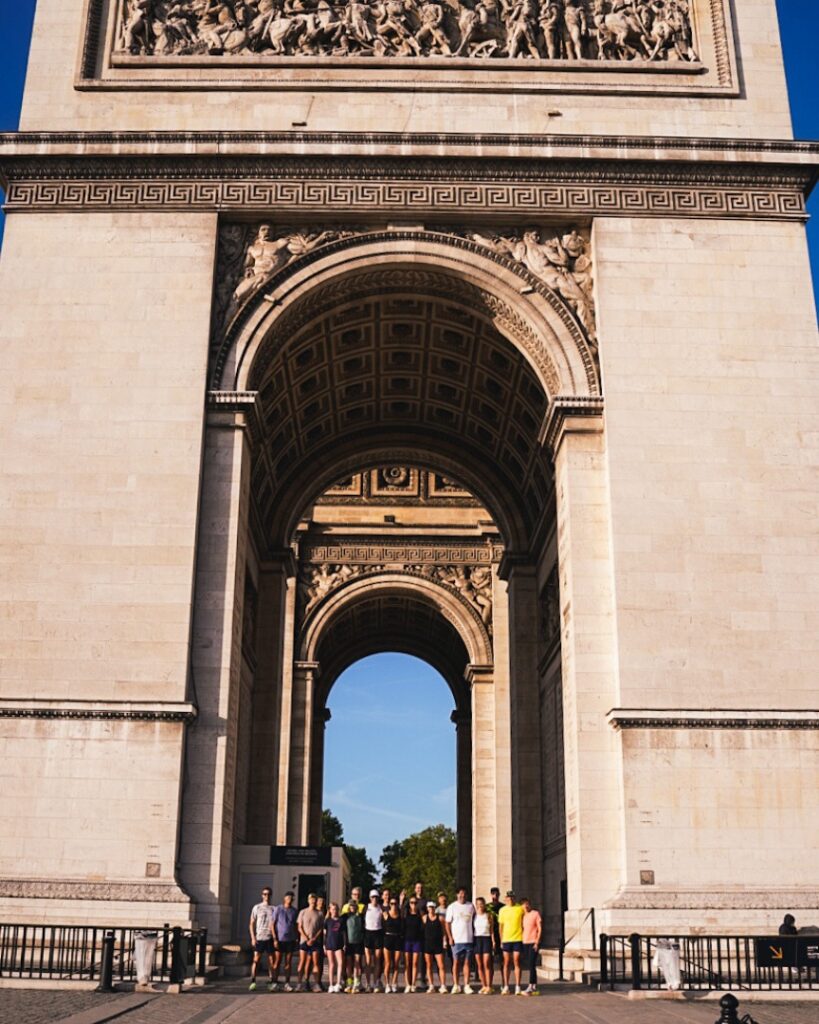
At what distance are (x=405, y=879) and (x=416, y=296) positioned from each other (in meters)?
98.1

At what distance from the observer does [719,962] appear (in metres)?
17.4

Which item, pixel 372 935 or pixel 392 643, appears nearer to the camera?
pixel 372 935

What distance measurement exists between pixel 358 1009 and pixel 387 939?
14.1 ft

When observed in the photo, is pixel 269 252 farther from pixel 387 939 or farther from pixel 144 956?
pixel 144 956

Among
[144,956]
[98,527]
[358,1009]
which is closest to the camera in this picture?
[358,1009]

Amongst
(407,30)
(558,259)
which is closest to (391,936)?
(558,259)

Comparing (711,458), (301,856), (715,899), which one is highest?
(711,458)

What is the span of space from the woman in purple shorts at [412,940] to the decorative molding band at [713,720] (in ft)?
15.0

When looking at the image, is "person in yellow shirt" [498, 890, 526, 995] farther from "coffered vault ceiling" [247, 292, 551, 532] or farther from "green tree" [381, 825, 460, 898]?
"green tree" [381, 825, 460, 898]

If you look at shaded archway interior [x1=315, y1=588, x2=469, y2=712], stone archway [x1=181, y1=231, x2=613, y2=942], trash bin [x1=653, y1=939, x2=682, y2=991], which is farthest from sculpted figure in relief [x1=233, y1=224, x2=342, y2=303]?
shaded archway interior [x1=315, y1=588, x2=469, y2=712]

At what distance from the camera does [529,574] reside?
2998 centimetres

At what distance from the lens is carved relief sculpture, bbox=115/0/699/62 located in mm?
25156

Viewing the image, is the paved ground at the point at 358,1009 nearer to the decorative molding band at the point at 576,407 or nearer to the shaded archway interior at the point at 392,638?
the decorative molding band at the point at 576,407

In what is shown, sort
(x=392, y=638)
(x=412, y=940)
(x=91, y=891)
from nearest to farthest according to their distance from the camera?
(x=412, y=940)
(x=91, y=891)
(x=392, y=638)
